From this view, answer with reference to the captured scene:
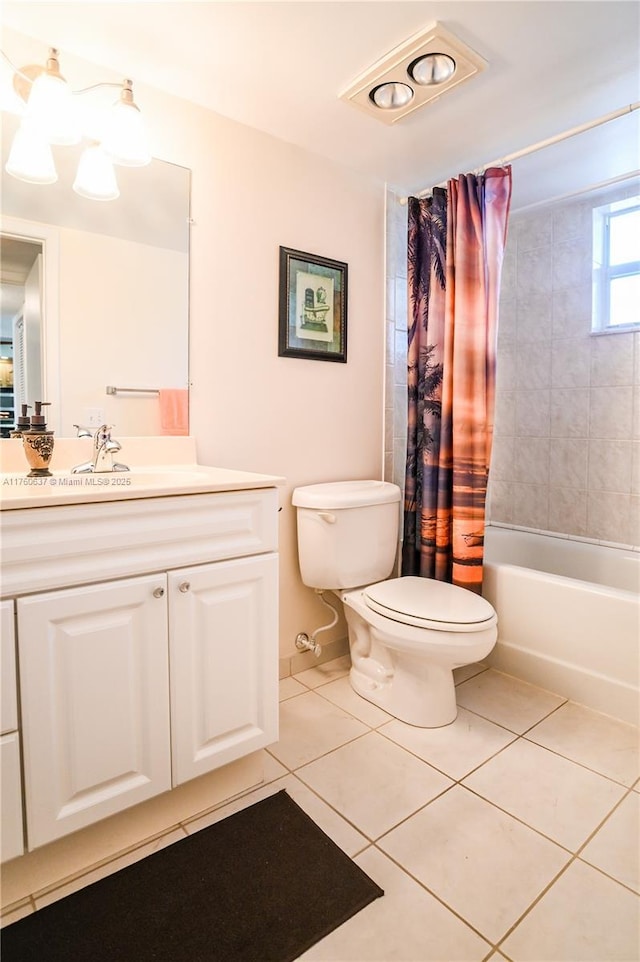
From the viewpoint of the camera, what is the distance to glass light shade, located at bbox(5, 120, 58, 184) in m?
1.41

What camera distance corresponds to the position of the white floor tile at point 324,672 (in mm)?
2104

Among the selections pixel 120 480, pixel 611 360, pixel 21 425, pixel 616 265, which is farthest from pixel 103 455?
pixel 616 265

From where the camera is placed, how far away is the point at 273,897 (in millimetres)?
1158

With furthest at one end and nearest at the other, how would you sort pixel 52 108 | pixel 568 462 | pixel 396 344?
pixel 568 462 → pixel 396 344 → pixel 52 108

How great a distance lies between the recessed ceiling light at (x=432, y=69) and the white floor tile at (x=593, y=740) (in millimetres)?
2068

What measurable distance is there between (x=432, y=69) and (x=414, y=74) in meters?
0.05

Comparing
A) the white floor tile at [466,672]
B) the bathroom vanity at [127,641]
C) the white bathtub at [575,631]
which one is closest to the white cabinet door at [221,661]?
the bathroom vanity at [127,641]

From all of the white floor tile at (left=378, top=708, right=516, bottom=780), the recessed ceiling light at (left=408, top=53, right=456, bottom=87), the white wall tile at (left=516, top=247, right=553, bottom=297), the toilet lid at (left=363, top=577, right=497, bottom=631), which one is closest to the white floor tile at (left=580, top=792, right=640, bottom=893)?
the white floor tile at (left=378, top=708, right=516, bottom=780)

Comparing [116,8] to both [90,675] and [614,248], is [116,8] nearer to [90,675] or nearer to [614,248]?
[90,675]

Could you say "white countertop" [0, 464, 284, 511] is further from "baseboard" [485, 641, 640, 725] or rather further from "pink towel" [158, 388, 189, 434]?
"baseboard" [485, 641, 640, 725]

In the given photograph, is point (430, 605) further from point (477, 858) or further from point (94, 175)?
point (94, 175)

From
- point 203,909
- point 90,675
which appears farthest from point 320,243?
point 203,909

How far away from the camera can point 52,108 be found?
1.37m

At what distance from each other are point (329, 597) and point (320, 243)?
1.44 m
